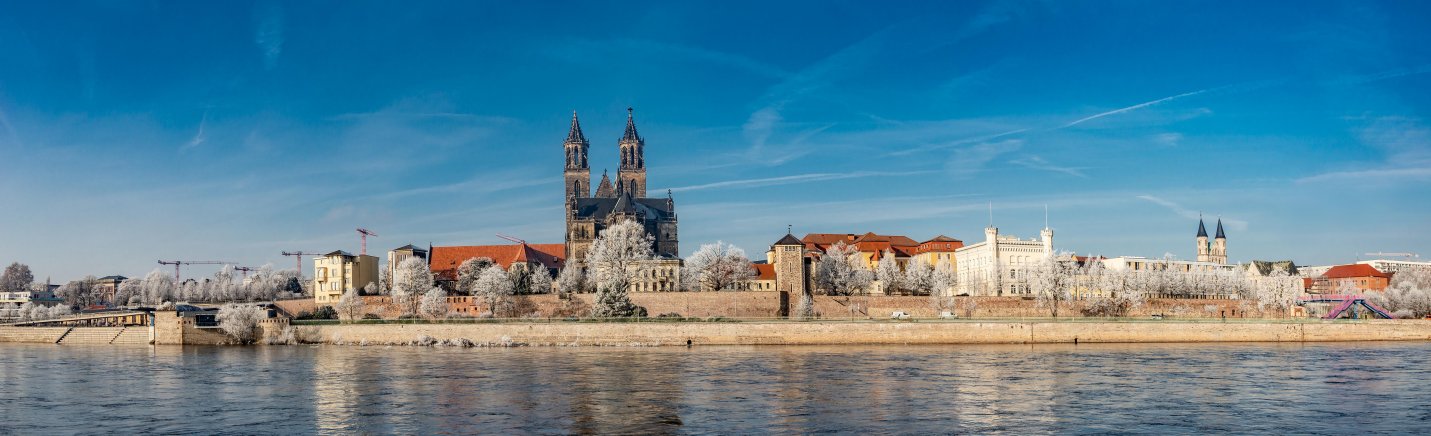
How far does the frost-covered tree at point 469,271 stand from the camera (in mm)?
113375

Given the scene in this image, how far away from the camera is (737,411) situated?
1423 inches

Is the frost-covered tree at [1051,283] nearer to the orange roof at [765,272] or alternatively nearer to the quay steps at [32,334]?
the orange roof at [765,272]

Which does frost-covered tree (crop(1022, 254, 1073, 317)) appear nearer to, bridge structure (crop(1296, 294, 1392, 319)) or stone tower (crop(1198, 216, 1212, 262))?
bridge structure (crop(1296, 294, 1392, 319))

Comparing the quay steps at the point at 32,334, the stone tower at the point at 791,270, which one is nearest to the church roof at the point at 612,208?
the stone tower at the point at 791,270

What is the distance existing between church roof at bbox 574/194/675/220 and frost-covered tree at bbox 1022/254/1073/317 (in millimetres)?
44661

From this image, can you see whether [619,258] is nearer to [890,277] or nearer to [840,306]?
[840,306]

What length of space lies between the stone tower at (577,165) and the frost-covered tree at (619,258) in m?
26.0

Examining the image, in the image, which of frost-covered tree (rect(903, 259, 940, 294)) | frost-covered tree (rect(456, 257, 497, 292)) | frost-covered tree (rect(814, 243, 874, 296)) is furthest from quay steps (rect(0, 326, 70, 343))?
frost-covered tree (rect(903, 259, 940, 294))

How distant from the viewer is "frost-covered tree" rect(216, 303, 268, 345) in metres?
80.1

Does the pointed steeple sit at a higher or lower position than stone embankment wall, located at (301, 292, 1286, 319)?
higher

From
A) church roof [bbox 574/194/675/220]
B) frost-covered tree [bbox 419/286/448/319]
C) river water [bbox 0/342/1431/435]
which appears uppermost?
church roof [bbox 574/194/675/220]

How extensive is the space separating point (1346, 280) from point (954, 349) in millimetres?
104182

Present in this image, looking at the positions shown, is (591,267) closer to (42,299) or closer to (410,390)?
(410,390)

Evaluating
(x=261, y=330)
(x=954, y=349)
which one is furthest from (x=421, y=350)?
(x=954, y=349)
